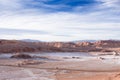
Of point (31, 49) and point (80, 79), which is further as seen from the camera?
point (31, 49)

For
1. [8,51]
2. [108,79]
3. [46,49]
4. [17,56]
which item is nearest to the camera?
[108,79]

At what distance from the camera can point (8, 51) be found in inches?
1807

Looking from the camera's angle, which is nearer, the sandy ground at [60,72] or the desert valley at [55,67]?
the sandy ground at [60,72]

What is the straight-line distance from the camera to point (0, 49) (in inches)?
1807

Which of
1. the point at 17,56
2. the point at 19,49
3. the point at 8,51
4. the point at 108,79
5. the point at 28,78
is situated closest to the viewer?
the point at 108,79

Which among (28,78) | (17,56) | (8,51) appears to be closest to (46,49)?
(8,51)

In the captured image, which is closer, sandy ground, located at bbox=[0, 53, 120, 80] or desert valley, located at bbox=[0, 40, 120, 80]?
sandy ground, located at bbox=[0, 53, 120, 80]

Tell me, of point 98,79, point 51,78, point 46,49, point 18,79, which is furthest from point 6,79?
point 46,49

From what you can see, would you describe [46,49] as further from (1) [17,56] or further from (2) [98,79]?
(2) [98,79]

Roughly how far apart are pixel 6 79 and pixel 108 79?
5438mm

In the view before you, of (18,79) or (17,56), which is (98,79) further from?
(17,56)

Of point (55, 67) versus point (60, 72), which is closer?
point (60, 72)

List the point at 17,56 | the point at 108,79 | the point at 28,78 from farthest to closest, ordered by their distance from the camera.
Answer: the point at 17,56 < the point at 28,78 < the point at 108,79

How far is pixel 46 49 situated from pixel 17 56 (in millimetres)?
23990
